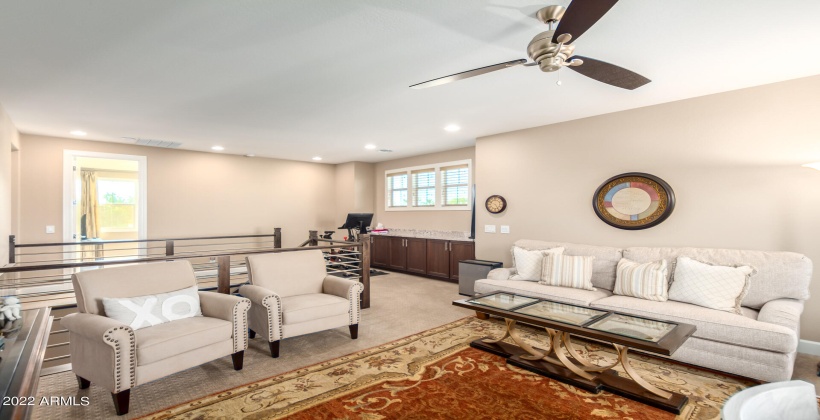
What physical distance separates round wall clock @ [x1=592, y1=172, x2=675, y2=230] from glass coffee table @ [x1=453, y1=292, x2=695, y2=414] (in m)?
1.71

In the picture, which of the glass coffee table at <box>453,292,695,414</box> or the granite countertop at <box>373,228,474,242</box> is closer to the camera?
the glass coffee table at <box>453,292,695,414</box>

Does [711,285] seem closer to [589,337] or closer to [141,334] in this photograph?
[589,337]

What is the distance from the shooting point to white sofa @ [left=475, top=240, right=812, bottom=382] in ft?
9.01

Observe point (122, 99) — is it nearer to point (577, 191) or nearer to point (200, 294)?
point (200, 294)

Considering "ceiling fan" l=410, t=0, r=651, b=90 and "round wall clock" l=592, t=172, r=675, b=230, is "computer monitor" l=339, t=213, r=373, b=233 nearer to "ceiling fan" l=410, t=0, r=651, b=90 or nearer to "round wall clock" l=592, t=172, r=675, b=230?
"round wall clock" l=592, t=172, r=675, b=230

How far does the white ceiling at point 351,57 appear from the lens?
220 centimetres

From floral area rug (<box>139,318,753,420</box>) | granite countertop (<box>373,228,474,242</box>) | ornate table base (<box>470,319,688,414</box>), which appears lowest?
floral area rug (<box>139,318,753,420</box>)

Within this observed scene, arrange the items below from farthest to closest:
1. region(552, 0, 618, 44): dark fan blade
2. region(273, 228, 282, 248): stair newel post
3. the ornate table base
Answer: region(273, 228, 282, 248): stair newel post
the ornate table base
region(552, 0, 618, 44): dark fan blade

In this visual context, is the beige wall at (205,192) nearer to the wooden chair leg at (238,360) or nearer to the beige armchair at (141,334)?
the beige armchair at (141,334)

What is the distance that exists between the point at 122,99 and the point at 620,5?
4.53 metres

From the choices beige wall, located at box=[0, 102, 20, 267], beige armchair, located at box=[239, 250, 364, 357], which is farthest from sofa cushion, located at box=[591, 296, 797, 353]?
beige wall, located at box=[0, 102, 20, 267]

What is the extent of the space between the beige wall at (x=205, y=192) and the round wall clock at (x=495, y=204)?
4.75 meters

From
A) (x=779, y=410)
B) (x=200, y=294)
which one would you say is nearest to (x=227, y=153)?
(x=200, y=294)

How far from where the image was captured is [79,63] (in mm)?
2920
